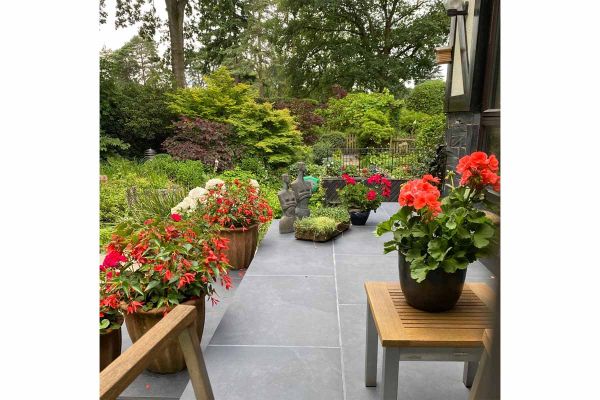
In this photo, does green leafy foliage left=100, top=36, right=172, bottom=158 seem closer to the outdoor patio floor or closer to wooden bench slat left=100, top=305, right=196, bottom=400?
the outdoor patio floor

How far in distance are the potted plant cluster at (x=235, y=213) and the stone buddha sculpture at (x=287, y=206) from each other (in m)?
0.63

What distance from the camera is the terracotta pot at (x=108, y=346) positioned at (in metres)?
1.87

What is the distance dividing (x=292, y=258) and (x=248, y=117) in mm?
6248

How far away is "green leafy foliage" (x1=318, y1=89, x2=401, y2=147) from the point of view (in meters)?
11.1

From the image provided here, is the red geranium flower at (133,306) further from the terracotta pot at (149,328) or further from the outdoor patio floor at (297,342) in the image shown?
the outdoor patio floor at (297,342)

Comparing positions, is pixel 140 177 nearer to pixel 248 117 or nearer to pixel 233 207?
pixel 248 117

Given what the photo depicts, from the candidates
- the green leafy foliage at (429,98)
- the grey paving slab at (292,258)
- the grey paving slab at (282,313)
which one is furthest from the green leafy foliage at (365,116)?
the grey paving slab at (282,313)

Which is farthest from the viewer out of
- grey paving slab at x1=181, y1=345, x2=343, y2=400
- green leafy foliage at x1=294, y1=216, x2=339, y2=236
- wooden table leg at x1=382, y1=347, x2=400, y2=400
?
green leafy foliage at x1=294, y1=216, x2=339, y2=236

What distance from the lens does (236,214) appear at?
3.53 m

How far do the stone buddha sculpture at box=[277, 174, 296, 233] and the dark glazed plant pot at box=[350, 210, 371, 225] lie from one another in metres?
0.71

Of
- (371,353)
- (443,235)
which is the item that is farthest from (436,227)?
(371,353)

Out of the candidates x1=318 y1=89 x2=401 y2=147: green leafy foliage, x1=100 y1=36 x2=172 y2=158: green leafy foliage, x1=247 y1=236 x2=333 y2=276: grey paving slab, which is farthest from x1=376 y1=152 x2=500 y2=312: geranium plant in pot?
x1=318 y1=89 x2=401 y2=147: green leafy foliage
